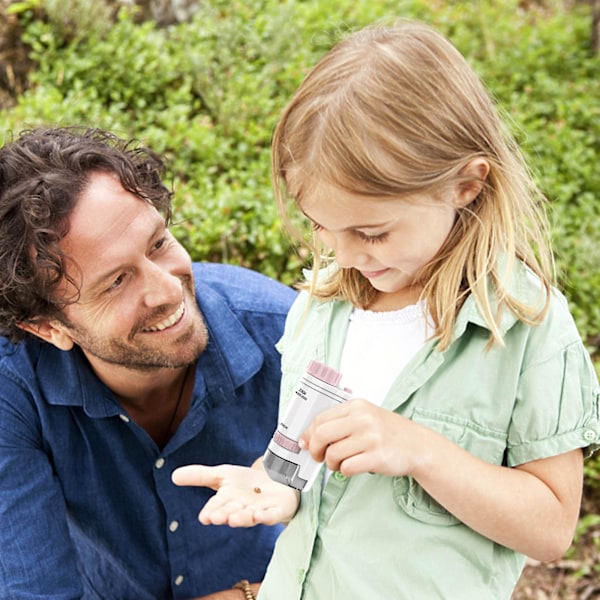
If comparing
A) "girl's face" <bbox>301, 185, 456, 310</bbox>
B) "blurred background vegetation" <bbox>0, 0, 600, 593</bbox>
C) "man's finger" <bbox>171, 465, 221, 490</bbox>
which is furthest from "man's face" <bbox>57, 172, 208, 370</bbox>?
"blurred background vegetation" <bbox>0, 0, 600, 593</bbox>

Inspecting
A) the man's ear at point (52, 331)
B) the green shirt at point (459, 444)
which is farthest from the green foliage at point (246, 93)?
the green shirt at point (459, 444)

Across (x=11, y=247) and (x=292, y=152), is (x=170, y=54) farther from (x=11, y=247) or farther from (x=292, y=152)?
(x=292, y=152)

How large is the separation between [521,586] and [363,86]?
2404mm

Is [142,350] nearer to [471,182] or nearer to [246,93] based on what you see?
[471,182]

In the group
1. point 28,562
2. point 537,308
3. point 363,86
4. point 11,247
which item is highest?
point 363,86

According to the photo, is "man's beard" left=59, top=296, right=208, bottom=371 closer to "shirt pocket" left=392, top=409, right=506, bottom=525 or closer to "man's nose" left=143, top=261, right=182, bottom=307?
"man's nose" left=143, top=261, right=182, bottom=307

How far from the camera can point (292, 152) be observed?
1435 millimetres

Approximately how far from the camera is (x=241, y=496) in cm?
164

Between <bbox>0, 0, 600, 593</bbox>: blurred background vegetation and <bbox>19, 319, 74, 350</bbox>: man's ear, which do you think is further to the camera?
<bbox>0, 0, 600, 593</bbox>: blurred background vegetation

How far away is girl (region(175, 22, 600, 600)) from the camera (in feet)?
4.45

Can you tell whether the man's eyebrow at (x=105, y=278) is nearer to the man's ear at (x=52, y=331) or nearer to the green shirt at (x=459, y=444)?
the man's ear at (x=52, y=331)

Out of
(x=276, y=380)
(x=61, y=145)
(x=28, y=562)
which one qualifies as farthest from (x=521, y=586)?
(x=61, y=145)

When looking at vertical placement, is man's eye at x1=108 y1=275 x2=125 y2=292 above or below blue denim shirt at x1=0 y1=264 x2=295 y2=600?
above

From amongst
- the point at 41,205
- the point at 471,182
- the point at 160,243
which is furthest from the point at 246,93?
the point at 471,182
